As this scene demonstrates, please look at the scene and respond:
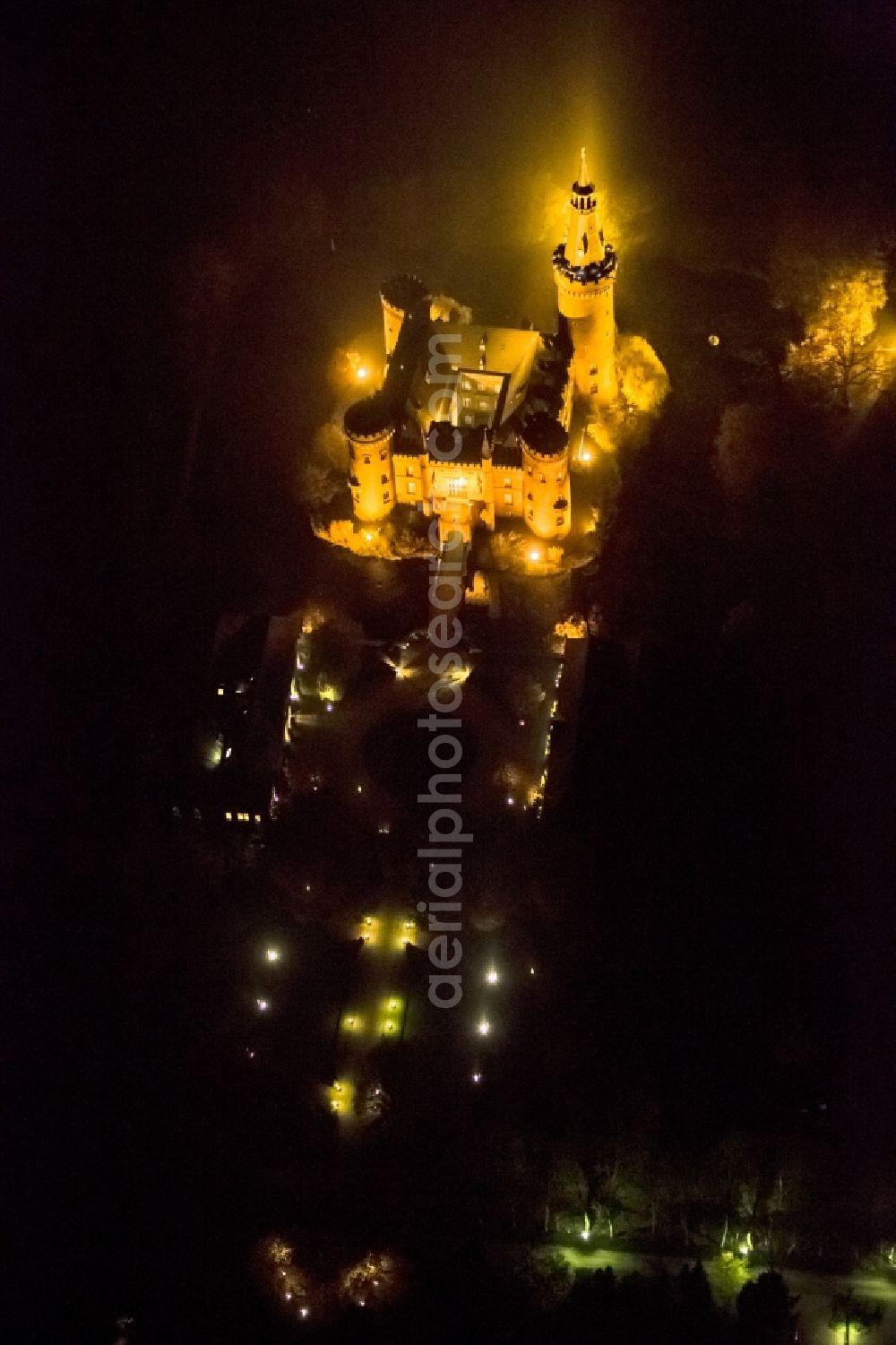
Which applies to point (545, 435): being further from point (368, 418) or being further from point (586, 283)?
point (586, 283)

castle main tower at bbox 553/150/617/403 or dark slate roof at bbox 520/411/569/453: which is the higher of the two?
castle main tower at bbox 553/150/617/403

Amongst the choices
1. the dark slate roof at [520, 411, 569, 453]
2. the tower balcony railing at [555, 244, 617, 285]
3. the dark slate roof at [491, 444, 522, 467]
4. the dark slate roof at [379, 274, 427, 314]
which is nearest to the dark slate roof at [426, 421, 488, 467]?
the dark slate roof at [491, 444, 522, 467]

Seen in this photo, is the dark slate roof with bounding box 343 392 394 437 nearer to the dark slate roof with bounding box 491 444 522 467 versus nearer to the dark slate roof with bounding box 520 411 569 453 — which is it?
the dark slate roof with bounding box 491 444 522 467

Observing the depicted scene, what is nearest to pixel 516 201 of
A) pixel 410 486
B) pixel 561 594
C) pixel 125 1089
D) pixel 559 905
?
pixel 410 486

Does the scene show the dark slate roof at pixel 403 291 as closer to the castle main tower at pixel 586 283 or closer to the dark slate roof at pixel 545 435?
the castle main tower at pixel 586 283

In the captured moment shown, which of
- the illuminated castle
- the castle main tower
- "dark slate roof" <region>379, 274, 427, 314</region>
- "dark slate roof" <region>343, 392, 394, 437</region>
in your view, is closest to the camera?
"dark slate roof" <region>343, 392, 394, 437</region>

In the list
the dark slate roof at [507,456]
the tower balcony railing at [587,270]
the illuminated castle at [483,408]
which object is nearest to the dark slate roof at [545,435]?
the illuminated castle at [483,408]

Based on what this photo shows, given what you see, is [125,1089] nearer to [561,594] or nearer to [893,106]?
[561,594]
